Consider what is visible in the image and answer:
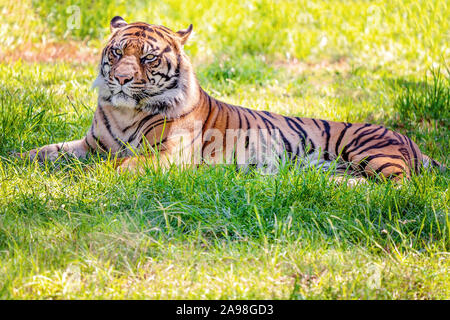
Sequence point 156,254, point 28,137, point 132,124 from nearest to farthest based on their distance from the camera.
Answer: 1. point 156,254
2. point 132,124
3. point 28,137

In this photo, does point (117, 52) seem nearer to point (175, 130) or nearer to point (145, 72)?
point (145, 72)

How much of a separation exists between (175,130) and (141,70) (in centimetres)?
48

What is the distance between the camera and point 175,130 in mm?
3988

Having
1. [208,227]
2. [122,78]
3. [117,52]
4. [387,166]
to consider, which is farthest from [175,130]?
[387,166]

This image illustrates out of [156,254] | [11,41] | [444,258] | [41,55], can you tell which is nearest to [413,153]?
[444,258]

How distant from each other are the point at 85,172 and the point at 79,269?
1.21 meters

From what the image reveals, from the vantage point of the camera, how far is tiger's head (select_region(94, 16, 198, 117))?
387 cm

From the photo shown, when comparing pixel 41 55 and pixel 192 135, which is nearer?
pixel 192 135

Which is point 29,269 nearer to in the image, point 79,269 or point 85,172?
point 79,269

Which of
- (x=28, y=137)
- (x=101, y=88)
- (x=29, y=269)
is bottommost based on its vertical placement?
(x=29, y=269)

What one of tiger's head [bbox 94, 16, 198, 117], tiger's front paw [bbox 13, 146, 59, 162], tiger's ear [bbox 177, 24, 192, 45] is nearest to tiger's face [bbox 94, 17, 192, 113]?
tiger's head [bbox 94, 16, 198, 117]

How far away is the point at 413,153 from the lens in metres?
4.37

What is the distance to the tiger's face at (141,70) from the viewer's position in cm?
386

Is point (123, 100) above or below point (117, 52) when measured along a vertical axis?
below
